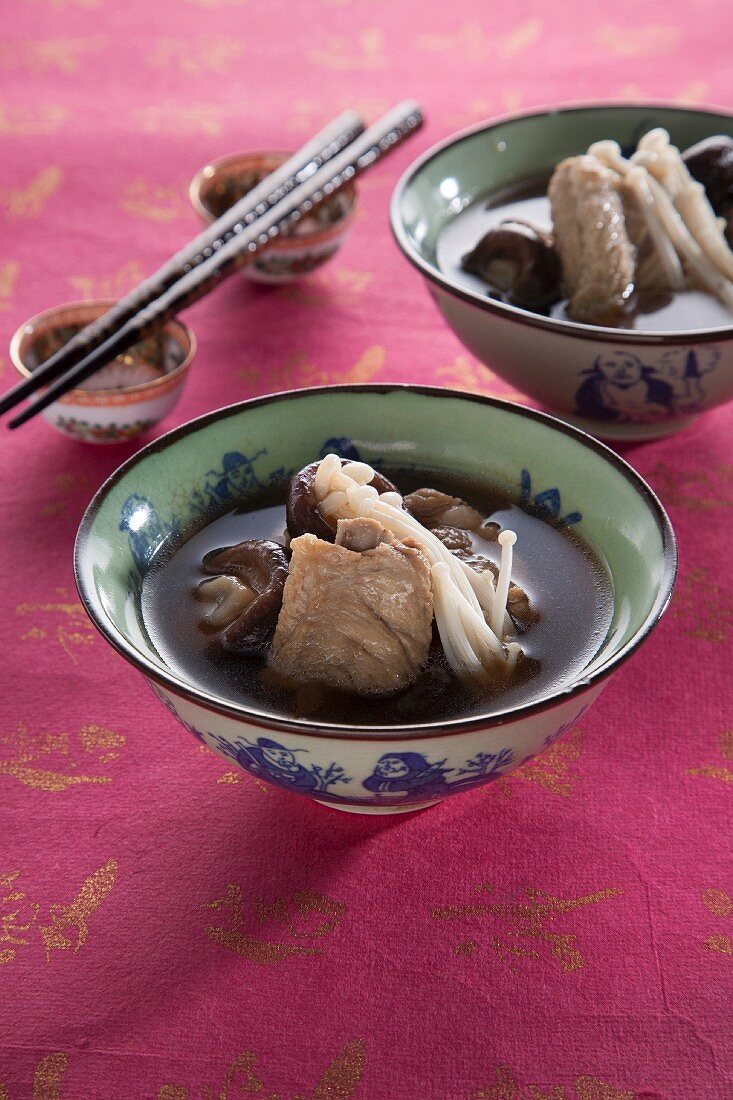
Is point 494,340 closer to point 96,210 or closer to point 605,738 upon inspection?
point 605,738

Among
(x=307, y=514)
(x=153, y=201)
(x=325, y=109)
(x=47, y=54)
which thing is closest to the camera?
(x=307, y=514)

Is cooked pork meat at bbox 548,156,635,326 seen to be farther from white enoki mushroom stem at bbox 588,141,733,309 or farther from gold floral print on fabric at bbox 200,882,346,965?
gold floral print on fabric at bbox 200,882,346,965

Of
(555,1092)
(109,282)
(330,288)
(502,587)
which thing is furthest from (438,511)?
(109,282)

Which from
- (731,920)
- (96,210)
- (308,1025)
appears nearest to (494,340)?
(731,920)

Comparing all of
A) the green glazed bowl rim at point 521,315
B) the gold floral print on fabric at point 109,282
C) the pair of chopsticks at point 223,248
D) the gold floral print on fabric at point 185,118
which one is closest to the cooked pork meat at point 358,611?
the green glazed bowl rim at point 521,315

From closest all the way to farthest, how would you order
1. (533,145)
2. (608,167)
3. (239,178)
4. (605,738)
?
(605,738), (608,167), (533,145), (239,178)

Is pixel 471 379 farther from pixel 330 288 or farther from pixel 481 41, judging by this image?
pixel 481 41

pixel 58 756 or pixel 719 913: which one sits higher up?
pixel 58 756
